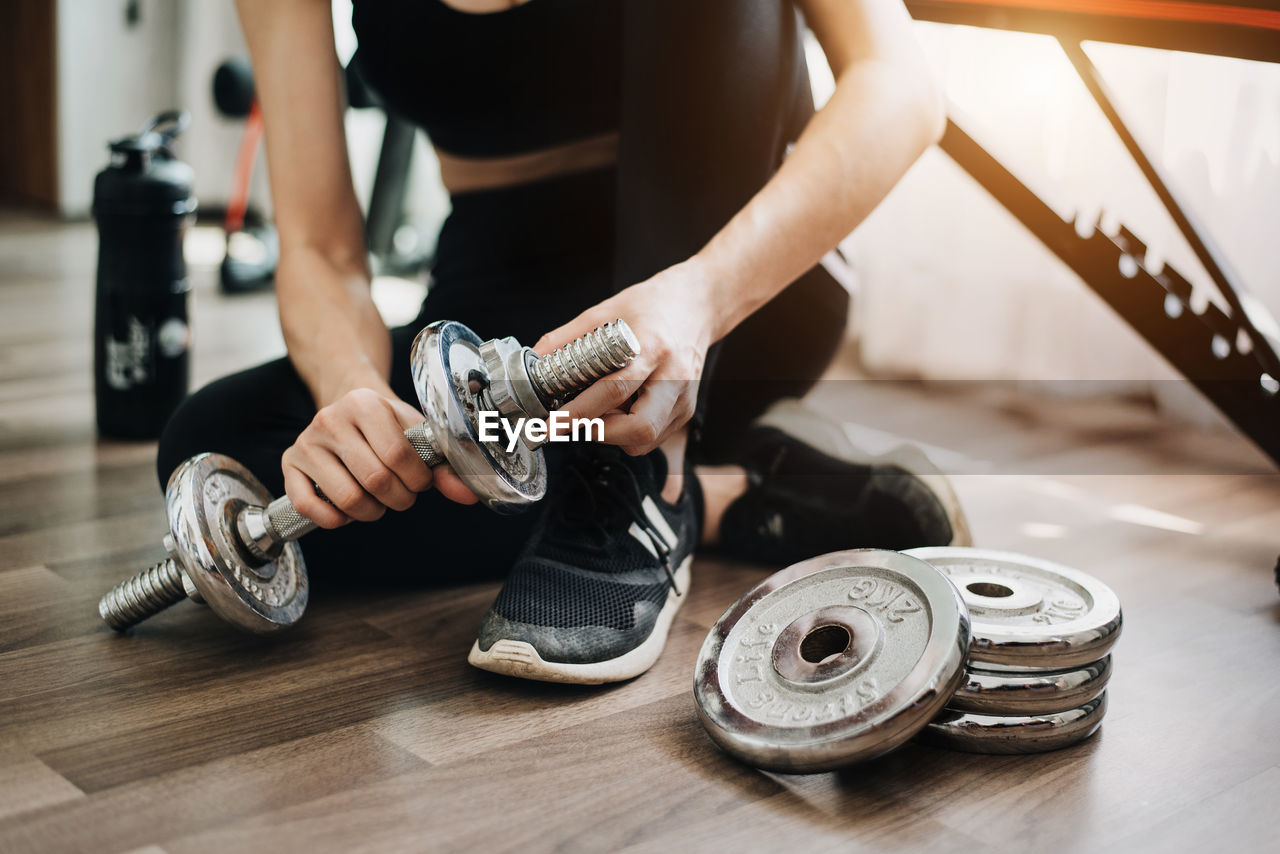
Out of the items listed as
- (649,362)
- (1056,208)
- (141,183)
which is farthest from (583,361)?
(141,183)

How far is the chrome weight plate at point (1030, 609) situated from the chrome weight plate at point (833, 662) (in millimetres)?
55

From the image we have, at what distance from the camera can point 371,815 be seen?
2.31 ft

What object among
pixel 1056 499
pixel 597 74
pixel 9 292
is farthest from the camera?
pixel 9 292

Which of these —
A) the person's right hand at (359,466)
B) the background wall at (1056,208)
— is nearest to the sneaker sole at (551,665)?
the person's right hand at (359,466)

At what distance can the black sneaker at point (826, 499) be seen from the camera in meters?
1.09

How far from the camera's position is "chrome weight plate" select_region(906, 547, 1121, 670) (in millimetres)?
787

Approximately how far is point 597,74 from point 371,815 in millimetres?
689

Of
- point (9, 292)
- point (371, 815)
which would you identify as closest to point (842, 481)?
point (371, 815)

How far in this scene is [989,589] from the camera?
881 mm

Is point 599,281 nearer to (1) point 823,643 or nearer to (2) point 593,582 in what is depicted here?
(2) point 593,582

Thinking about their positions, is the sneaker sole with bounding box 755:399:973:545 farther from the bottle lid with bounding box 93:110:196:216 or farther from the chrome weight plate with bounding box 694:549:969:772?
the bottle lid with bounding box 93:110:196:216

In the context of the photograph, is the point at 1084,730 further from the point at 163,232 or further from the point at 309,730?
the point at 163,232

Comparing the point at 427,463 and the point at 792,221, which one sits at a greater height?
the point at 792,221

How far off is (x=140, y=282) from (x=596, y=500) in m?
0.84
